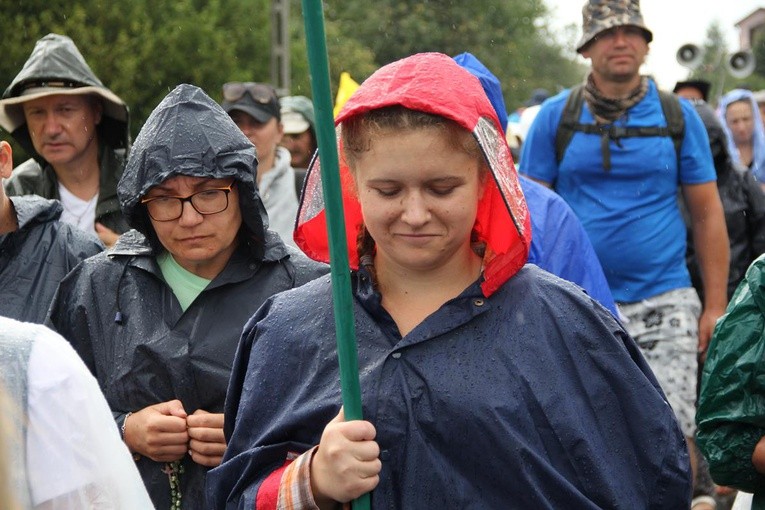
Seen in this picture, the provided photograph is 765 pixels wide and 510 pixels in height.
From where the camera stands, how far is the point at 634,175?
641cm

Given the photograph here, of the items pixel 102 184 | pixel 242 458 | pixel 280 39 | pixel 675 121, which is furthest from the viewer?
pixel 280 39

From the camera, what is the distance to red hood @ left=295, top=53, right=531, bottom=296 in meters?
3.10

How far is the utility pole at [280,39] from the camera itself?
24.5 m

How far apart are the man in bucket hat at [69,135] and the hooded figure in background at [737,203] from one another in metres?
3.23

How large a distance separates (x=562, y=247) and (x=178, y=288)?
4.42 feet

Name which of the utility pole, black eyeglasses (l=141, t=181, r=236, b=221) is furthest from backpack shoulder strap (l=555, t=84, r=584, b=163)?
the utility pole

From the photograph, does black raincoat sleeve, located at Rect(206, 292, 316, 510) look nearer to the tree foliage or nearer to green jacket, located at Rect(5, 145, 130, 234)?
green jacket, located at Rect(5, 145, 130, 234)

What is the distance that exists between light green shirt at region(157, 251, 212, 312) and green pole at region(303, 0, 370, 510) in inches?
62.4

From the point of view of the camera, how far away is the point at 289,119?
9.45 m

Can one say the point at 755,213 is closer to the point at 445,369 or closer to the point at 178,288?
the point at 178,288

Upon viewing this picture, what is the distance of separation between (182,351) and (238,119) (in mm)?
3648

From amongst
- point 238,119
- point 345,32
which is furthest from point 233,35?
point 238,119

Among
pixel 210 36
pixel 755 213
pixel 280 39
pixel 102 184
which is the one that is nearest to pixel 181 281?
pixel 102 184

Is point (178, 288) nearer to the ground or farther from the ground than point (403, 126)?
nearer to the ground
